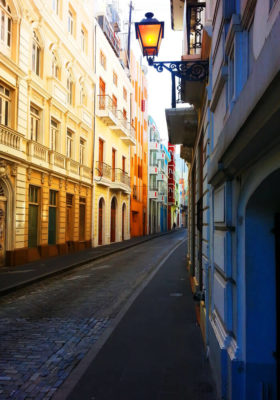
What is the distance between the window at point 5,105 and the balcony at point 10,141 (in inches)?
21.8

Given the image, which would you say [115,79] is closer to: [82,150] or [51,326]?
[82,150]

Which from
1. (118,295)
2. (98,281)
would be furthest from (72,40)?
(118,295)

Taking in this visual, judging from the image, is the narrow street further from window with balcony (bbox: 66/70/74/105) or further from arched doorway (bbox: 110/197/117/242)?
arched doorway (bbox: 110/197/117/242)

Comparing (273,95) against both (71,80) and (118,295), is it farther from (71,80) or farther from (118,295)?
(71,80)

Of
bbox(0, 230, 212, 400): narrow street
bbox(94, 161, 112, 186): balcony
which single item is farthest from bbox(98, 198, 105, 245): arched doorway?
bbox(0, 230, 212, 400): narrow street

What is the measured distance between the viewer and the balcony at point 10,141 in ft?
43.7

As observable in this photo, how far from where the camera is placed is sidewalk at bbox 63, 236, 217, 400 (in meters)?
4.07

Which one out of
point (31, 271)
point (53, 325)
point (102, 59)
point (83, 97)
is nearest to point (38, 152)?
point (31, 271)

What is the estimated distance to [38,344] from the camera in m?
5.72

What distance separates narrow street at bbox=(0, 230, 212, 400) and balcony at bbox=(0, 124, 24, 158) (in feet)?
16.6

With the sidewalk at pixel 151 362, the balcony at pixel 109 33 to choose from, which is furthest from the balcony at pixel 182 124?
the balcony at pixel 109 33

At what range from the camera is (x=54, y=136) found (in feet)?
62.3

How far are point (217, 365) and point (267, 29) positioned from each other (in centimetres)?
328

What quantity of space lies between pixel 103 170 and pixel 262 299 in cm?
2322
